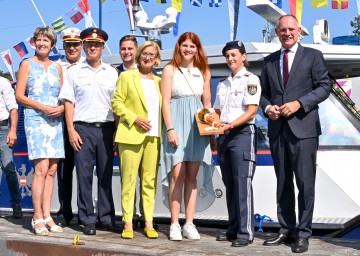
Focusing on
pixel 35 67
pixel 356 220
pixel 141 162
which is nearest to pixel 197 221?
pixel 141 162

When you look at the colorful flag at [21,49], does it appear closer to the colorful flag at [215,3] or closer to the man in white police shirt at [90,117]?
the colorful flag at [215,3]

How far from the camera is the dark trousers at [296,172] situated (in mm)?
5285

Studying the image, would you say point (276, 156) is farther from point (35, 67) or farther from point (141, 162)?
point (35, 67)

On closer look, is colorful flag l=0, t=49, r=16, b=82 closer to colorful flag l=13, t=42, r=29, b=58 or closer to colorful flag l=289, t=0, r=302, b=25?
colorful flag l=13, t=42, r=29, b=58

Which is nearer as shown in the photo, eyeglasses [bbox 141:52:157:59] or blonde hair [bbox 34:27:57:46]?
eyeglasses [bbox 141:52:157:59]

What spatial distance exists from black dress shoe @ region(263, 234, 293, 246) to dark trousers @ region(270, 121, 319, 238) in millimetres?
44

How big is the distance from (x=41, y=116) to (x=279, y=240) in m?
2.53

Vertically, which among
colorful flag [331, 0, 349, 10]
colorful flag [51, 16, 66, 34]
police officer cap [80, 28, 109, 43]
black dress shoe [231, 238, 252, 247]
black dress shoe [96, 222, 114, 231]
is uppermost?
colorful flag [51, 16, 66, 34]

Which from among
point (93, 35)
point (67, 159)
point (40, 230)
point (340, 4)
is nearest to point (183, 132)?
point (93, 35)

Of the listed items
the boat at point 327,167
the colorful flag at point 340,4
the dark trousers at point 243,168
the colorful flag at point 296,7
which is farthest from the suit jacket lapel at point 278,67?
the colorful flag at point 340,4

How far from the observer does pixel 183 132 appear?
5.82 meters

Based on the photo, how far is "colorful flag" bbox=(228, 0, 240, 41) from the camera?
10923 millimetres

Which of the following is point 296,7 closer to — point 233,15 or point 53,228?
point 233,15

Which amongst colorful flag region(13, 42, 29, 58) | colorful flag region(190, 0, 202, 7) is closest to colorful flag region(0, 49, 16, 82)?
colorful flag region(13, 42, 29, 58)
